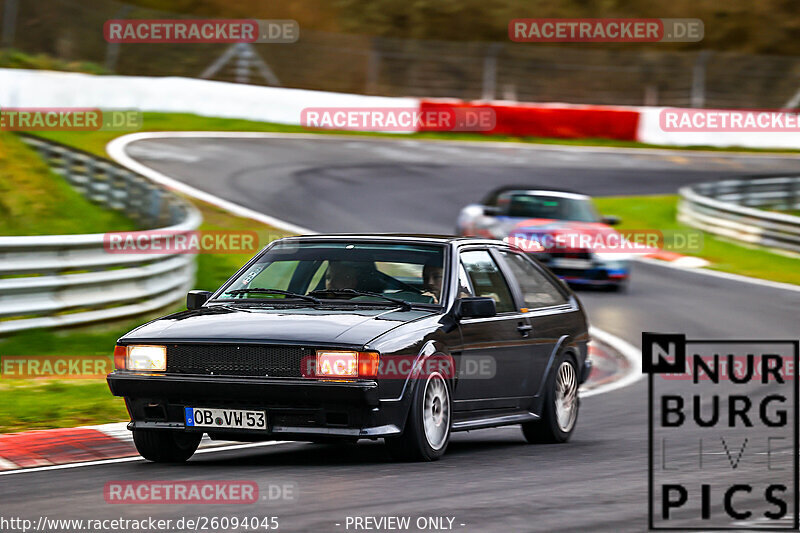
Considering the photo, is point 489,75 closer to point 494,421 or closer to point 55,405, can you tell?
point 55,405

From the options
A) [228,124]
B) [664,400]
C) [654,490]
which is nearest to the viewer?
[654,490]

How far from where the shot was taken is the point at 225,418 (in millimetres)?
7359

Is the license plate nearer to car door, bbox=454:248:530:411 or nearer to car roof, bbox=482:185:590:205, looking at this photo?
car door, bbox=454:248:530:411

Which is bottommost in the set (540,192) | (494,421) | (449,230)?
(449,230)

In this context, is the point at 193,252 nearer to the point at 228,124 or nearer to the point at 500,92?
the point at 228,124

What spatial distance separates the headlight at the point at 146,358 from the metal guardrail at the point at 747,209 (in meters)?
20.2

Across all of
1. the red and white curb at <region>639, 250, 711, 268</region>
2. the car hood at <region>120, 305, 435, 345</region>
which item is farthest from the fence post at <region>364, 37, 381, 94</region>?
the car hood at <region>120, 305, 435, 345</region>

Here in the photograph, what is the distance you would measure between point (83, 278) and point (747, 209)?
17567 millimetres

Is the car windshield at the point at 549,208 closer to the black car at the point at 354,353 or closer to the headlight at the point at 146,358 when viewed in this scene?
the black car at the point at 354,353

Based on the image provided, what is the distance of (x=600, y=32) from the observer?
56.2 meters

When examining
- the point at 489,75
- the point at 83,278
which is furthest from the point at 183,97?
the point at 83,278

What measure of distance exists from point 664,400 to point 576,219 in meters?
8.04

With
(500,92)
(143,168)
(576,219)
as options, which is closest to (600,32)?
(500,92)

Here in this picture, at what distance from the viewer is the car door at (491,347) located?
327 inches
